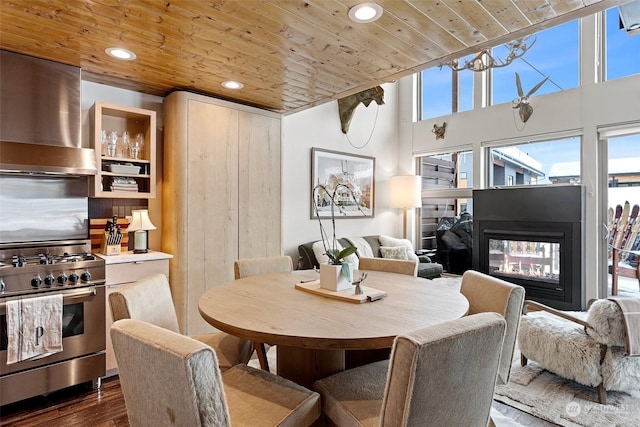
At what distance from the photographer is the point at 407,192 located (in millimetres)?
5645

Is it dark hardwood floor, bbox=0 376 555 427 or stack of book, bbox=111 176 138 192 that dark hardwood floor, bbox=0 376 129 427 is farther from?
stack of book, bbox=111 176 138 192

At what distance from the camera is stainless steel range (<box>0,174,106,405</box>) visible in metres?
2.19

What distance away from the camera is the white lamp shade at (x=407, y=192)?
564 cm

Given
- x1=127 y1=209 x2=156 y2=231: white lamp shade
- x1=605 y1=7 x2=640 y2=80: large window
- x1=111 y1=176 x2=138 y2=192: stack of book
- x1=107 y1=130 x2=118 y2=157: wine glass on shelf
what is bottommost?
x1=127 y1=209 x2=156 y2=231: white lamp shade

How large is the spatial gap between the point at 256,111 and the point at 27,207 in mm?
2044

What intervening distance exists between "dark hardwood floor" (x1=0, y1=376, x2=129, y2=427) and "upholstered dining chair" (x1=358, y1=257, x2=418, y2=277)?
1896 mm

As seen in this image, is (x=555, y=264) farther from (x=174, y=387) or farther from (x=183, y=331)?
(x=174, y=387)

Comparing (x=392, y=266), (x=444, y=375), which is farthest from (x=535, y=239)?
(x=444, y=375)

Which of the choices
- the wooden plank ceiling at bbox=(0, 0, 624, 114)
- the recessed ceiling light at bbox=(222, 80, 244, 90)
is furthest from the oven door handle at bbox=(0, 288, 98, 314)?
the recessed ceiling light at bbox=(222, 80, 244, 90)

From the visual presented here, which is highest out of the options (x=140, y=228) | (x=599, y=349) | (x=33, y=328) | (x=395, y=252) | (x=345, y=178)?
(x=345, y=178)

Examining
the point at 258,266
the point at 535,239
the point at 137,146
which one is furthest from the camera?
the point at 535,239

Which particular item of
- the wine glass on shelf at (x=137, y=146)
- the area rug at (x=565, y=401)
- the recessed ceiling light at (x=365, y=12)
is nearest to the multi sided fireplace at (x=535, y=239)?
the area rug at (x=565, y=401)

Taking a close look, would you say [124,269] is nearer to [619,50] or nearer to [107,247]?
[107,247]

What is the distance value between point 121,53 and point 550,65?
503cm
